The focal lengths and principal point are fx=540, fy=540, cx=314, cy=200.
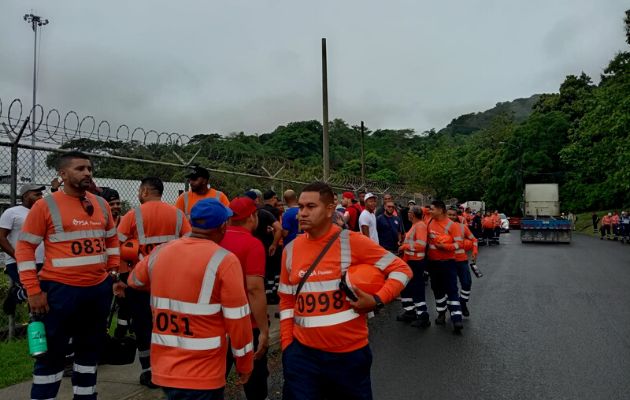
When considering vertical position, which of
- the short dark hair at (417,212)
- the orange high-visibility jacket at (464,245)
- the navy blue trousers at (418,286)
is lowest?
the navy blue trousers at (418,286)

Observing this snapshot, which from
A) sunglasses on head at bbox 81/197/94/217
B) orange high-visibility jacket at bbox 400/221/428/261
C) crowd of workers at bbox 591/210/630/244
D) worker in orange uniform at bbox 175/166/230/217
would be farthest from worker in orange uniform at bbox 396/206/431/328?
crowd of workers at bbox 591/210/630/244

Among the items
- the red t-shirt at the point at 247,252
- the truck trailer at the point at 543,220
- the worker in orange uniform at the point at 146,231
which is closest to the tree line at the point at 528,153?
the truck trailer at the point at 543,220

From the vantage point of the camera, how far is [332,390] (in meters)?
3.37

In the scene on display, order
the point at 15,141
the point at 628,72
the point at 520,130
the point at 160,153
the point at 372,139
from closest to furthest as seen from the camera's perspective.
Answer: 1. the point at 15,141
2. the point at 160,153
3. the point at 628,72
4. the point at 520,130
5. the point at 372,139

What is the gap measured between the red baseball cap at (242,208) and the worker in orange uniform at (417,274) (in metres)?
4.70

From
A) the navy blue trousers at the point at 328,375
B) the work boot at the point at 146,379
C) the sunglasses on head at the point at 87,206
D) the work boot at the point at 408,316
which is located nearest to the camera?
the navy blue trousers at the point at 328,375

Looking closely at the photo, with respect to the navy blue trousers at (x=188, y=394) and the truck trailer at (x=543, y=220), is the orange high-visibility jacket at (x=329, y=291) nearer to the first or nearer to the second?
the navy blue trousers at (x=188, y=394)

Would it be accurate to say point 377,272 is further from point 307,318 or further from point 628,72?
point 628,72

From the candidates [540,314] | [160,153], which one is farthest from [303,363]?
[540,314]

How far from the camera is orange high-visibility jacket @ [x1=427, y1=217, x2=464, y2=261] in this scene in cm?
819

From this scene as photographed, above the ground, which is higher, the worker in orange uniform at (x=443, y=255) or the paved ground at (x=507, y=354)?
the worker in orange uniform at (x=443, y=255)

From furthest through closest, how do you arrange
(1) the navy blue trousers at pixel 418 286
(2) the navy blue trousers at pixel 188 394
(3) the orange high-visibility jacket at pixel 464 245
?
(3) the orange high-visibility jacket at pixel 464 245, (1) the navy blue trousers at pixel 418 286, (2) the navy blue trousers at pixel 188 394

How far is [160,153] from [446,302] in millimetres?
5070

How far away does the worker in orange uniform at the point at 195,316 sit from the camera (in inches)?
115
